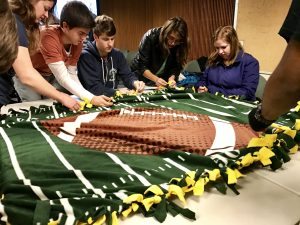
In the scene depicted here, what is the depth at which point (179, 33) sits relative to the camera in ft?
6.79

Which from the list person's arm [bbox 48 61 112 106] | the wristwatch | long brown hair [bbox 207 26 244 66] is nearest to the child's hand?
long brown hair [bbox 207 26 244 66]

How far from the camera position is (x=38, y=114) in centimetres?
142

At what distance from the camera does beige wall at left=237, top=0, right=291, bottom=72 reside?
2482 mm

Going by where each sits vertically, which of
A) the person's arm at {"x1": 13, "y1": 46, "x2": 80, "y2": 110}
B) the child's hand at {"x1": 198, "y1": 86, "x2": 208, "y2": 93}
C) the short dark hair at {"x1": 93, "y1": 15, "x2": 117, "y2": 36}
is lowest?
the child's hand at {"x1": 198, "y1": 86, "x2": 208, "y2": 93}

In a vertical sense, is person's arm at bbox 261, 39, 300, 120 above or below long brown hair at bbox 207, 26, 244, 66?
above

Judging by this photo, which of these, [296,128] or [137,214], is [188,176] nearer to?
[137,214]

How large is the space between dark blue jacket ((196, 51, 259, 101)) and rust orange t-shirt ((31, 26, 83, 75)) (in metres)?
0.91

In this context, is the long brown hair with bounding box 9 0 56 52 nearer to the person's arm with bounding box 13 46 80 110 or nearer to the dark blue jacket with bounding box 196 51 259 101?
the person's arm with bounding box 13 46 80 110

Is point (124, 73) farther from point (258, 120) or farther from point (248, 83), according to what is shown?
point (258, 120)

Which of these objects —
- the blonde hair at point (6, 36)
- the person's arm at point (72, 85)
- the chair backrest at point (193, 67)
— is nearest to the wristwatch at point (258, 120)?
the blonde hair at point (6, 36)

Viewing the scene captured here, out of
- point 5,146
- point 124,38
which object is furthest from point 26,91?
point 124,38

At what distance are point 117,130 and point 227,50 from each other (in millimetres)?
1094

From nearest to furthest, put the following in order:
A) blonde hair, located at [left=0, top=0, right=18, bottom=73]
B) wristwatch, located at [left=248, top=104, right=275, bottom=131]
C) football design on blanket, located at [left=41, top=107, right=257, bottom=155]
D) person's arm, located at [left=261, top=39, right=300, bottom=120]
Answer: person's arm, located at [left=261, top=39, right=300, bottom=120] → blonde hair, located at [left=0, top=0, right=18, bottom=73] → wristwatch, located at [left=248, top=104, right=275, bottom=131] → football design on blanket, located at [left=41, top=107, right=257, bottom=155]

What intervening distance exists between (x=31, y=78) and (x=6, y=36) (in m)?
0.70
